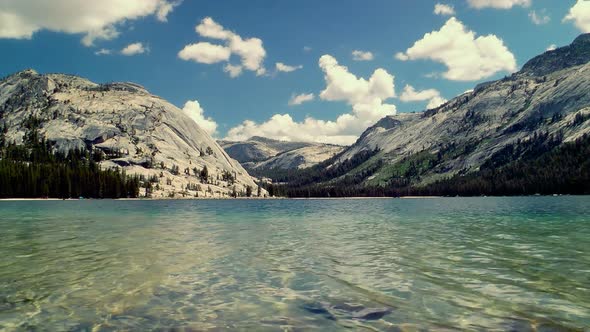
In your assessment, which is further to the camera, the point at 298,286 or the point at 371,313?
the point at 298,286

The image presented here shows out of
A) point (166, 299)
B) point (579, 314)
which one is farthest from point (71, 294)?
point (579, 314)

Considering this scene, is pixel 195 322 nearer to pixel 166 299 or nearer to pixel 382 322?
pixel 166 299

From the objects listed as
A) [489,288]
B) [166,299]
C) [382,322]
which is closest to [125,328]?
[166,299]

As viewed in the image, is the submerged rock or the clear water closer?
the clear water

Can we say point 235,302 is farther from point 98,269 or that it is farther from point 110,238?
point 110,238

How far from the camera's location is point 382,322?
1503cm

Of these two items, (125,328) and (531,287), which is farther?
(531,287)

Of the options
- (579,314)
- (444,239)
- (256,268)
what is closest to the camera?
(579,314)

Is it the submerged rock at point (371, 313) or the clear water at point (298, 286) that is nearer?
the clear water at point (298, 286)

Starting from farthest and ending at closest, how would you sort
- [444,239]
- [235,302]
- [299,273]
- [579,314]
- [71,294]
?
1. [444,239]
2. [299,273]
3. [71,294]
4. [235,302]
5. [579,314]

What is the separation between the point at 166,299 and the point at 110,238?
29.4m

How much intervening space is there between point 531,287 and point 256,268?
1556 centimetres

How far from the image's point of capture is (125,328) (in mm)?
14414

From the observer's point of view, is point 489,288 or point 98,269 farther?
point 98,269
